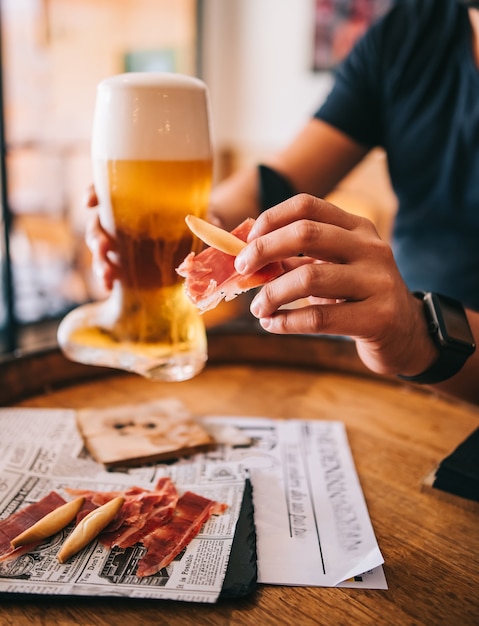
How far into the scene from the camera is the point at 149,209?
0.74m

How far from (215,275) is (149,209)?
0.17 meters

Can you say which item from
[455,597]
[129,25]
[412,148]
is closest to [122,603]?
[455,597]

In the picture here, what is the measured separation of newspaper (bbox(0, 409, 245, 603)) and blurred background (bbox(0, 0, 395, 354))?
2.58m

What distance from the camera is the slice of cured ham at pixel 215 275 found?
62 cm

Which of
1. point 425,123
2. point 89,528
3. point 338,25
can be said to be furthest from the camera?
point 338,25

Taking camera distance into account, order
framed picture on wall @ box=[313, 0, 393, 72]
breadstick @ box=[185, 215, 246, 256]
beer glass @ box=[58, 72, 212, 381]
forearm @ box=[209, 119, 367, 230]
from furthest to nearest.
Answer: framed picture on wall @ box=[313, 0, 393, 72], forearm @ box=[209, 119, 367, 230], beer glass @ box=[58, 72, 212, 381], breadstick @ box=[185, 215, 246, 256]

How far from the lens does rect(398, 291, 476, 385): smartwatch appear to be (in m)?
0.70

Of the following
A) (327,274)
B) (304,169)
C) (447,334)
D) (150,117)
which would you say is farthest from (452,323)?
(304,169)

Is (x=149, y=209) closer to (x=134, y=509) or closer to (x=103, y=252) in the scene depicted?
(x=103, y=252)

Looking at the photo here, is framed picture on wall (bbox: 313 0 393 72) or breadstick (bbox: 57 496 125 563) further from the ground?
framed picture on wall (bbox: 313 0 393 72)

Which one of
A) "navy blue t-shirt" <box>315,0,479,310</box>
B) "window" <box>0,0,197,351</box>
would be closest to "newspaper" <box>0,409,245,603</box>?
"navy blue t-shirt" <box>315,0,479,310</box>

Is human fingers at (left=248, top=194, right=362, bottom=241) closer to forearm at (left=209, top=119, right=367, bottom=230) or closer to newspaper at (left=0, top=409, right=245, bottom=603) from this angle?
newspaper at (left=0, top=409, right=245, bottom=603)

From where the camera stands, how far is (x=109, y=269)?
0.83 m

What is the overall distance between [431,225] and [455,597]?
874 millimetres
